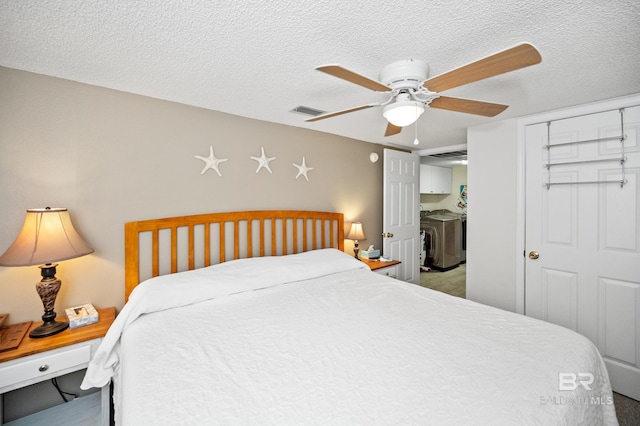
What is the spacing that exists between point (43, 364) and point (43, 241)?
2.26 ft

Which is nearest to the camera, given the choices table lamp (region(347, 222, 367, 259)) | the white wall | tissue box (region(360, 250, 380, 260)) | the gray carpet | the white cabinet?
the white wall

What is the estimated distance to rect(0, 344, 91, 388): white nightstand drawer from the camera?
4.74 ft

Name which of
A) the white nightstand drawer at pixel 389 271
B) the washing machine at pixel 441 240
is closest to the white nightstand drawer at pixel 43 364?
the white nightstand drawer at pixel 389 271

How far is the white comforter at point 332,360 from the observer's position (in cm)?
96

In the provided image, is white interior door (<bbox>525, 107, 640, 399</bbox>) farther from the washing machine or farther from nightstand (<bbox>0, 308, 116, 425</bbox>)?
nightstand (<bbox>0, 308, 116, 425</bbox>)

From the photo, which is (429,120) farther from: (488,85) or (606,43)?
(606,43)

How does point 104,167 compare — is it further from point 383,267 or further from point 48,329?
point 383,267

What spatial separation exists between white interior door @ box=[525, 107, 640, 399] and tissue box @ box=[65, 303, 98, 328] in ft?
12.0

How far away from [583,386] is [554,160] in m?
2.14

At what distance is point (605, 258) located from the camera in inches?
91.0

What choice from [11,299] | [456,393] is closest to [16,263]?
[11,299]

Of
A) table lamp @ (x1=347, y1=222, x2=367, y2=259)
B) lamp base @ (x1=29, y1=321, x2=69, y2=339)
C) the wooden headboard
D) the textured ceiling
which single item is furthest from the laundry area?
lamp base @ (x1=29, y1=321, x2=69, y2=339)

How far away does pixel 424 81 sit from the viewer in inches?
56.0

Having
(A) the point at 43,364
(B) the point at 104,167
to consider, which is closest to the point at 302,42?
(B) the point at 104,167
